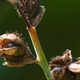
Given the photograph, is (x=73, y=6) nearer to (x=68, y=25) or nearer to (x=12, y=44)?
(x=68, y=25)

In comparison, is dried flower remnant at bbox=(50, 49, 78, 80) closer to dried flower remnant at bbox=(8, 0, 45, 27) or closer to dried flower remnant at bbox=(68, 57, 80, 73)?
dried flower remnant at bbox=(68, 57, 80, 73)

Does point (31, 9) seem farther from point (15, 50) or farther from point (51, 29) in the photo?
point (51, 29)

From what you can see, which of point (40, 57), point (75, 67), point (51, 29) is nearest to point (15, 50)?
point (40, 57)

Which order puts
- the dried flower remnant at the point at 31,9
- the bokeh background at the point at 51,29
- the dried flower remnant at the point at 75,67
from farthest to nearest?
the bokeh background at the point at 51,29 < the dried flower remnant at the point at 31,9 < the dried flower remnant at the point at 75,67

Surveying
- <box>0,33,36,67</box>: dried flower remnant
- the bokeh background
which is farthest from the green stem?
the bokeh background

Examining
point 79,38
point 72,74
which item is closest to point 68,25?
point 79,38

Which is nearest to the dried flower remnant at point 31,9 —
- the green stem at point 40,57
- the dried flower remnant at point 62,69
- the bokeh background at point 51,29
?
the green stem at point 40,57

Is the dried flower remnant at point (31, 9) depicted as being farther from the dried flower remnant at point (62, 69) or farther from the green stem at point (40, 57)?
the dried flower remnant at point (62, 69)
